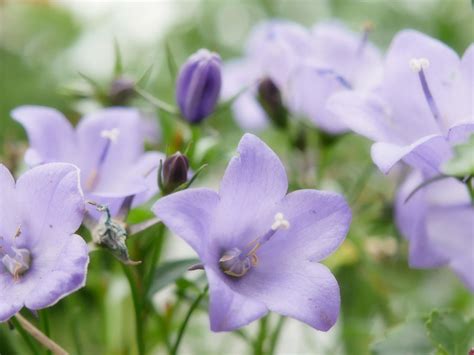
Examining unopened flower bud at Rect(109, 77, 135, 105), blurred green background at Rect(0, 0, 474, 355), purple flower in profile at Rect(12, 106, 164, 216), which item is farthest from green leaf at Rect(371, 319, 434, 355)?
unopened flower bud at Rect(109, 77, 135, 105)

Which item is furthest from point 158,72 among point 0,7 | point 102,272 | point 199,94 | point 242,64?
point 199,94

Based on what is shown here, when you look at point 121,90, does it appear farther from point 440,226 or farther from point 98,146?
point 440,226

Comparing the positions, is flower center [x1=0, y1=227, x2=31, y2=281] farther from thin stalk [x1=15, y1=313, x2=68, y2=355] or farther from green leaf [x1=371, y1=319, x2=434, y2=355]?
green leaf [x1=371, y1=319, x2=434, y2=355]

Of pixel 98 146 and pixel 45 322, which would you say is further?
pixel 98 146

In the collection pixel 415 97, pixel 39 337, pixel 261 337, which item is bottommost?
pixel 261 337

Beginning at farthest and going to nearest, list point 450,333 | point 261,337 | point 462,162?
point 261,337
point 450,333
point 462,162

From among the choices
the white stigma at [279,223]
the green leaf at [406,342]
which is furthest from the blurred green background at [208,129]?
the white stigma at [279,223]

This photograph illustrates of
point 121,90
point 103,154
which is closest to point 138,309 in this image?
point 103,154
